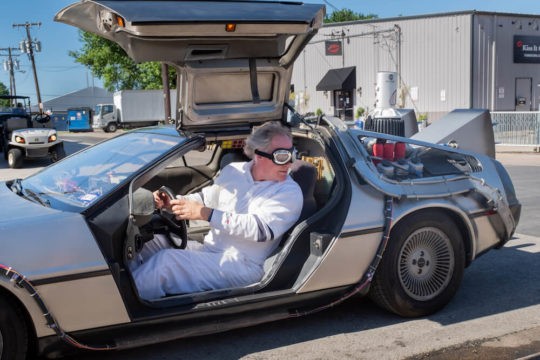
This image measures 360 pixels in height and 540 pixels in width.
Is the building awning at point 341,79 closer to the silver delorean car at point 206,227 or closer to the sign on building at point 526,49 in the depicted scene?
the sign on building at point 526,49

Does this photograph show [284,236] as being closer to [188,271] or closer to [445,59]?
[188,271]

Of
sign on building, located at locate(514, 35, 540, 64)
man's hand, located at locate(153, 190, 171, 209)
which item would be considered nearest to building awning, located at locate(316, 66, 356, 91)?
sign on building, located at locate(514, 35, 540, 64)

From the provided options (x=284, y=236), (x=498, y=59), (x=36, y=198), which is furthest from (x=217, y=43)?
(x=498, y=59)

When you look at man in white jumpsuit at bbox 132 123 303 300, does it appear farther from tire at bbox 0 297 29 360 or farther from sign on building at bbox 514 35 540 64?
sign on building at bbox 514 35 540 64

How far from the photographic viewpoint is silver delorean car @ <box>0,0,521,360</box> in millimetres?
3168

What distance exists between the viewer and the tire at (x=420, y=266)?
4.17 meters

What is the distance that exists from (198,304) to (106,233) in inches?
27.7

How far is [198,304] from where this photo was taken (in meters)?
3.54

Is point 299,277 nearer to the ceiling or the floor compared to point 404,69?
nearer to the floor

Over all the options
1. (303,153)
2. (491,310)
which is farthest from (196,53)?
(491,310)

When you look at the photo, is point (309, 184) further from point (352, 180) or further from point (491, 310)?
point (491, 310)

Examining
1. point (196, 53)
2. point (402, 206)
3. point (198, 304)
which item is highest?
point (196, 53)

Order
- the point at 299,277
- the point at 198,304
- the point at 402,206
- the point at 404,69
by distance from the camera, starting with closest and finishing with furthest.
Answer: the point at 198,304 < the point at 299,277 < the point at 402,206 < the point at 404,69

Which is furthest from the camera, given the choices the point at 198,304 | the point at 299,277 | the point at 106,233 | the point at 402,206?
the point at 402,206
